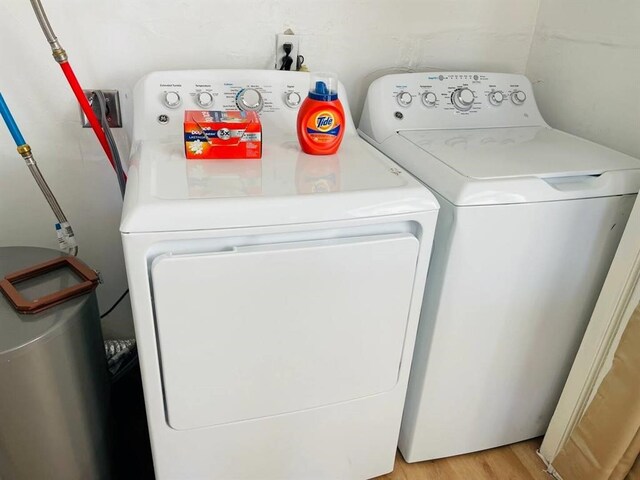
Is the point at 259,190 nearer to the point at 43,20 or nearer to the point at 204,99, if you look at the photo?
the point at 204,99

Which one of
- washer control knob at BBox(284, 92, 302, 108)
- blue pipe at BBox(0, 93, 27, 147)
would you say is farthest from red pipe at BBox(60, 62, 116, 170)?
washer control knob at BBox(284, 92, 302, 108)

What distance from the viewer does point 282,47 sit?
144 centimetres

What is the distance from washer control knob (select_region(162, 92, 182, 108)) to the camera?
125 cm

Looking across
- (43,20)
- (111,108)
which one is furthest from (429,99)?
(43,20)

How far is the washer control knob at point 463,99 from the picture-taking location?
1505mm

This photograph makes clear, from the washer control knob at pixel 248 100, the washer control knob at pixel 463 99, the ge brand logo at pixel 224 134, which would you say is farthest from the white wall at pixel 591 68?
the ge brand logo at pixel 224 134

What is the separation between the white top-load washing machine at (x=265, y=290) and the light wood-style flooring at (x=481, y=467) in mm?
210

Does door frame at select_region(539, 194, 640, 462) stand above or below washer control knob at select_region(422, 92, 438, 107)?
below

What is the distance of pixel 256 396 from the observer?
43.1 inches

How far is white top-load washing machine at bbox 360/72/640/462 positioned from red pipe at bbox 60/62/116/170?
73 centimetres

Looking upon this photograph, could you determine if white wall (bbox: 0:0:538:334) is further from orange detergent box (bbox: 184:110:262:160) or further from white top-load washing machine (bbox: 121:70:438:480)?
orange detergent box (bbox: 184:110:262:160)

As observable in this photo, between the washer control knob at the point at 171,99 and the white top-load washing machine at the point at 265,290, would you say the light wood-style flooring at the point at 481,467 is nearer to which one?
the white top-load washing machine at the point at 265,290

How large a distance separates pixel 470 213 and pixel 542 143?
0.48 metres

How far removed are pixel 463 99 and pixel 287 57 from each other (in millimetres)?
543
